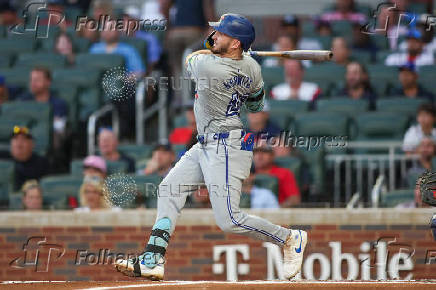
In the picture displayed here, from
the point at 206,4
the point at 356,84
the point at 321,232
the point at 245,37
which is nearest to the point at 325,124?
the point at 356,84

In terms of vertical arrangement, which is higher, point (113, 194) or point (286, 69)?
point (286, 69)

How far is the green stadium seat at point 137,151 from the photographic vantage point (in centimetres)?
967

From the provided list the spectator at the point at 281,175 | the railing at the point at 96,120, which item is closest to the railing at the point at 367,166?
the spectator at the point at 281,175

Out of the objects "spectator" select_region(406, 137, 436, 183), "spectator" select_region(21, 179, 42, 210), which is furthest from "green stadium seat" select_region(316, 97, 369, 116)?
"spectator" select_region(21, 179, 42, 210)

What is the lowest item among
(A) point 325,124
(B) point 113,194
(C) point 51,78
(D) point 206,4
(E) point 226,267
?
(E) point 226,267

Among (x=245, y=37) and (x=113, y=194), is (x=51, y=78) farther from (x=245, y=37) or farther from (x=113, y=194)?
(x=245, y=37)

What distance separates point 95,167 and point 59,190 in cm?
45

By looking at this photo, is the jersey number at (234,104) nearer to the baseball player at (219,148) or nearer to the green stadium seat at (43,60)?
the baseball player at (219,148)

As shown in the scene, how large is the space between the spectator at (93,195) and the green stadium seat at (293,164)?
169 centimetres

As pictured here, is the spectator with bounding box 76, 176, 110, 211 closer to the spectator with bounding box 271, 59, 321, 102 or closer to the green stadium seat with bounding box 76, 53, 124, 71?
the green stadium seat with bounding box 76, 53, 124, 71

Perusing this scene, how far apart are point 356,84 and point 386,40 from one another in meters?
2.04

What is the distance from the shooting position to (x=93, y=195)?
28.9ft

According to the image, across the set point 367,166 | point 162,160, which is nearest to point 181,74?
point 162,160

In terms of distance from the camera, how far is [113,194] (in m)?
8.85
